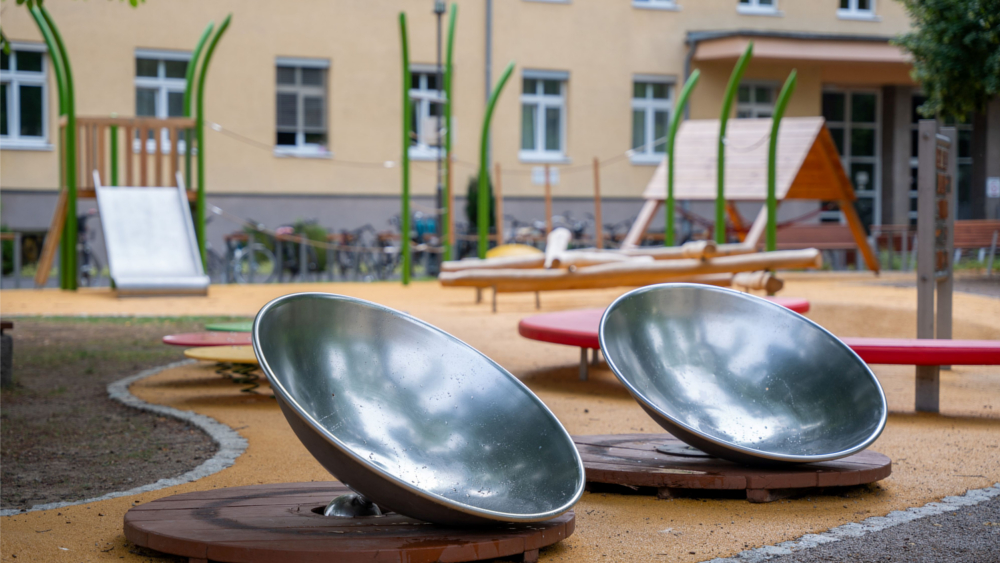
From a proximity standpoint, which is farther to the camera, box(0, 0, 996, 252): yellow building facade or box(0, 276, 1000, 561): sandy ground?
box(0, 0, 996, 252): yellow building facade

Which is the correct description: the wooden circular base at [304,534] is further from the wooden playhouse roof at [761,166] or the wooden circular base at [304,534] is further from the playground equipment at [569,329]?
the wooden playhouse roof at [761,166]

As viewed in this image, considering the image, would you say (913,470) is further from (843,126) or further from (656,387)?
(843,126)

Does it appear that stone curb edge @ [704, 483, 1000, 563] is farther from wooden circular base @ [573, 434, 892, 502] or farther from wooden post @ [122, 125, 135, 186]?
wooden post @ [122, 125, 135, 186]

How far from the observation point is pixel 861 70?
23750 mm

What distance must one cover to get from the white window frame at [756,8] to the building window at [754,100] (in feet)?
5.30

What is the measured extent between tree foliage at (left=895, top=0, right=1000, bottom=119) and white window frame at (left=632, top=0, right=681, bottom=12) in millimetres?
8133

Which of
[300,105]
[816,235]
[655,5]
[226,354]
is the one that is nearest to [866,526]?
[226,354]

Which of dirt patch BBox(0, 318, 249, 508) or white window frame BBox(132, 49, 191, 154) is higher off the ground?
white window frame BBox(132, 49, 191, 154)

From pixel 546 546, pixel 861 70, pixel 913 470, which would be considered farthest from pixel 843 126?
pixel 546 546

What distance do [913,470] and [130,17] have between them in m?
18.5

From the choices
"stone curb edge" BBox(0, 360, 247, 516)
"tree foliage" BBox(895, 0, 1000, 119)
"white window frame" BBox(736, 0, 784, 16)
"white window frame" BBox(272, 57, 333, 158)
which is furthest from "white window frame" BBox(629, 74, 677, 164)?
"stone curb edge" BBox(0, 360, 247, 516)

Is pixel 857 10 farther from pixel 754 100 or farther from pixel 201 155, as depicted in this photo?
pixel 201 155

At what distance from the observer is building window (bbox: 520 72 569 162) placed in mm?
22344

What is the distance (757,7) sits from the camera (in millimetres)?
23859
